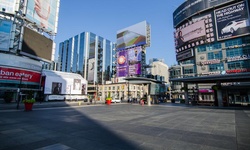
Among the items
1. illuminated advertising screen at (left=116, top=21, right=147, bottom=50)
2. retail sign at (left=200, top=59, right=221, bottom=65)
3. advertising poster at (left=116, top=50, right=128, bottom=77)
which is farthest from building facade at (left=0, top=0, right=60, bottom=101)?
retail sign at (left=200, top=59, right=221, bottom=65)

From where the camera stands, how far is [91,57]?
113m

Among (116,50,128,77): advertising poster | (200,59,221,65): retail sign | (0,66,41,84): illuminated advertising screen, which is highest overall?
(116,50,128,77): advertising poster

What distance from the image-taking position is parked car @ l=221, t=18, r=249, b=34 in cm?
3703

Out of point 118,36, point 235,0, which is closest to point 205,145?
point 235,0

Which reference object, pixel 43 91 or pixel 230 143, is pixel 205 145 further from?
pixel 43 91

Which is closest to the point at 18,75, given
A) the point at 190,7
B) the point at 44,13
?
the point at 44,13

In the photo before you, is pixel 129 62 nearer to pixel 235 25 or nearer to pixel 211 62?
pixel 211 62

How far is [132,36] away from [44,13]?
4055 cm

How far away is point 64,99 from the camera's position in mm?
54031

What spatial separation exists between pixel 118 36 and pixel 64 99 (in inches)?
1776

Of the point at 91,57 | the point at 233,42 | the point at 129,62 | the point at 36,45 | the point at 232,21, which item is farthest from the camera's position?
the point at 91,57

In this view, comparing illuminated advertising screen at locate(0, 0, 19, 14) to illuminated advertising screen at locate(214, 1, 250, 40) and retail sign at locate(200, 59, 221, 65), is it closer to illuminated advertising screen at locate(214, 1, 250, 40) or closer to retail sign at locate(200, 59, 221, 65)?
illuminated advertising screen at locate(214, 1, 250, 40)

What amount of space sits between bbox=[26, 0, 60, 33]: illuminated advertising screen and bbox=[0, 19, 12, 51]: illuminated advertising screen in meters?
5.52

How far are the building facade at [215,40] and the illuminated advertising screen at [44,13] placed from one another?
152ft
